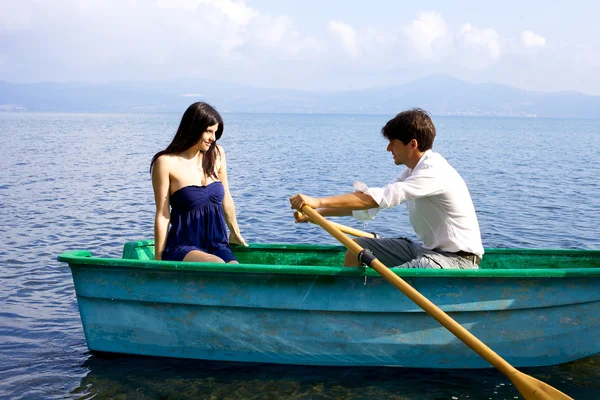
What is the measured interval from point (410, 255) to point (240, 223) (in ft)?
29.0

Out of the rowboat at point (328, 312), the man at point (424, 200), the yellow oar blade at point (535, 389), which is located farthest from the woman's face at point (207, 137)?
the yellow oar blade at point (535, 389)

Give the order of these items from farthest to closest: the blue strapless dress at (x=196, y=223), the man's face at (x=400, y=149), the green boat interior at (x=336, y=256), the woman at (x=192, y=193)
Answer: the green boat interior at (x=336, y=256) < the blue strapless dress at (x=196, y=223) < the woman at (x=192, y=193) < the man's face at (x=400, y=149)

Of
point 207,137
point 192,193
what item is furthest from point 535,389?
point 207,137

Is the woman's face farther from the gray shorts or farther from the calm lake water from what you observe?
the calm lake water

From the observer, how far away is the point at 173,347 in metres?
6.04

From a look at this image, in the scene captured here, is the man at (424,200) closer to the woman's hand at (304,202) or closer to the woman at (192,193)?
the woman's hand at (304,202)

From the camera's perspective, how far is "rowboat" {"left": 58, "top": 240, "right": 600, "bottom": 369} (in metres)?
5.50

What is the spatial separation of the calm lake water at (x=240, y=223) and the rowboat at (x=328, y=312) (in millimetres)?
199

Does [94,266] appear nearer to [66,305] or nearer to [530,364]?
[66,305]

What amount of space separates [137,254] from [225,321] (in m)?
1.49

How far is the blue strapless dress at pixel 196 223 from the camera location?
6.17m

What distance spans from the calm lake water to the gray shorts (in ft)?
3.39

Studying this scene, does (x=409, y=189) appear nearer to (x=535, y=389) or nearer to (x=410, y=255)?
(x=410, y=255)

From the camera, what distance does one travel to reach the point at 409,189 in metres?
5.28
